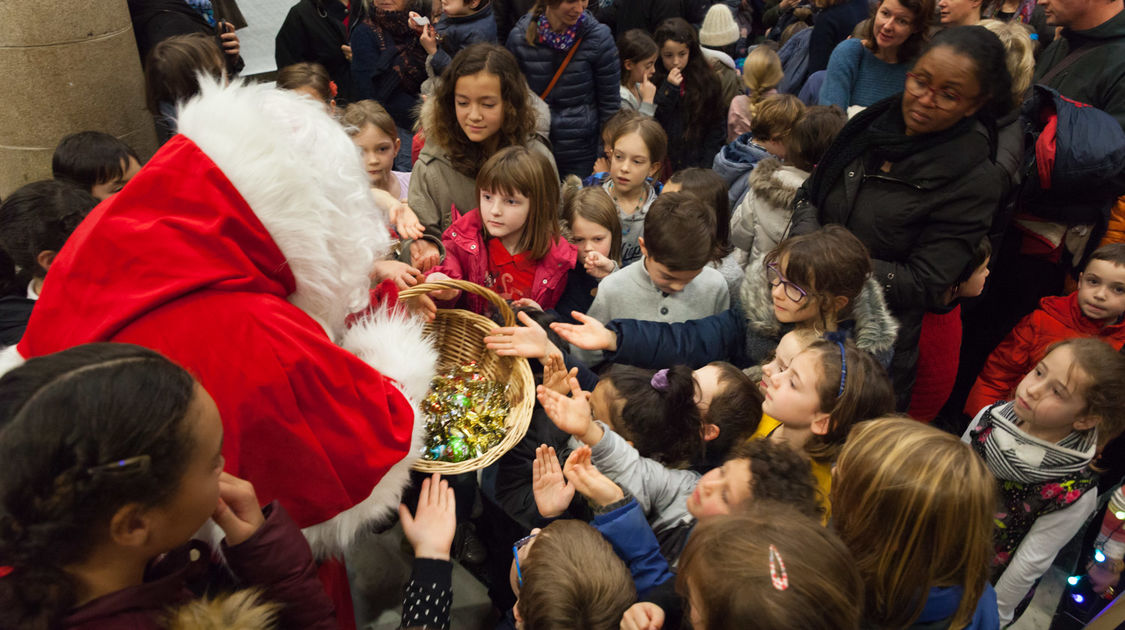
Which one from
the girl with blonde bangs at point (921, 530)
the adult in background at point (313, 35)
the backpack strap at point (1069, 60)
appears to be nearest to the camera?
the girl with blonde bangs at point (921, 530)

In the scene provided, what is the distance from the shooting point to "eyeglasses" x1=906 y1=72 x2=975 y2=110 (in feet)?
8.79

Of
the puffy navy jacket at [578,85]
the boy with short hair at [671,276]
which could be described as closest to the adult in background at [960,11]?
the puffy navy jacket at [578,85]

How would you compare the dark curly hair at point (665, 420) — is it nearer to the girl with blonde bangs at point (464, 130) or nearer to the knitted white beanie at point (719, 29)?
the girl with blonde bangs at point (464, 130)

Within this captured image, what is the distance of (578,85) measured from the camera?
463 centimetres

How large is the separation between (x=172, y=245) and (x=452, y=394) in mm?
1271

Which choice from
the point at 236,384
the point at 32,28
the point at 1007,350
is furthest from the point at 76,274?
the point at 1007,350

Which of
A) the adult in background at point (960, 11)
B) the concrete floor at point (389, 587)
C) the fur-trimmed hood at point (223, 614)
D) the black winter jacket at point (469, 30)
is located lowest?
the concrete floor at point (389, 587)

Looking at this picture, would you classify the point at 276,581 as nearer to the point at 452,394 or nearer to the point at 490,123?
the point at 452,394

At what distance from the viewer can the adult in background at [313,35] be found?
5473mm

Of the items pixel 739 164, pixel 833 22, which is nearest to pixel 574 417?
pixel 739 164

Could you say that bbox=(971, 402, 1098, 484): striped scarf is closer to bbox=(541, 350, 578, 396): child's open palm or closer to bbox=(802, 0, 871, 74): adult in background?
bbox=(541, 350, 578, 396): child's open palm

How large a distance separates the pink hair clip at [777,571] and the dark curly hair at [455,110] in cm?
259

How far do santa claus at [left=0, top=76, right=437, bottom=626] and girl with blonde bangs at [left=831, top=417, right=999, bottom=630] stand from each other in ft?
4.02

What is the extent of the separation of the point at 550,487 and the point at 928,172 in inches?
74.2
